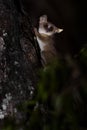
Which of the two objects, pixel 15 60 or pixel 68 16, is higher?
pixel 15 60

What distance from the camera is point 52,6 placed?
22.2 feet

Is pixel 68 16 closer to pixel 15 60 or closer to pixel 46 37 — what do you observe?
pixel 46 37

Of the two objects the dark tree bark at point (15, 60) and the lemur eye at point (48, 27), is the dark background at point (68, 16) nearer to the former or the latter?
the lemur eye at point (48, 27)

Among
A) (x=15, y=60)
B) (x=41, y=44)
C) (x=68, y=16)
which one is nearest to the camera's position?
(x=15, y=60)

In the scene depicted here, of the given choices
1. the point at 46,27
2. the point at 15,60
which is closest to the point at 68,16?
the point at 46,27

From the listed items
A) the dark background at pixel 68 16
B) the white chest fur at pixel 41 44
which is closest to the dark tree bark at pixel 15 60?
the white chest fur at pixel 41 44

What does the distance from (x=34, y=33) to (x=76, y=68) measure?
1.41 m

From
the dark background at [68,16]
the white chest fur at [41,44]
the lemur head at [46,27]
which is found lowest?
the dark background at [68,16]

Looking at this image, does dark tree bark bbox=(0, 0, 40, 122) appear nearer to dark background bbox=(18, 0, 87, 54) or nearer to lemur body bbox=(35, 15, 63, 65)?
lemur body bbox=(35, 15, 63, 65)

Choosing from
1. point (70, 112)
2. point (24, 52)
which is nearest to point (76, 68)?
point (70, 112)

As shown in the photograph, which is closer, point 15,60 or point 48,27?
point 15,60

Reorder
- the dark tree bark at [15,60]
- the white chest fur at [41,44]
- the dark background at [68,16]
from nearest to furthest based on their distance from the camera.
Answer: the dark tree bark at [15,60] → the white chest fur at [41,44] → the dark background at [68,16]

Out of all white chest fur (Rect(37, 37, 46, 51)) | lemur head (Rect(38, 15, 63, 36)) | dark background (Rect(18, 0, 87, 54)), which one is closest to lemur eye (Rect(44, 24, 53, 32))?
lemur head (Rect(38, 15, 63, 36))

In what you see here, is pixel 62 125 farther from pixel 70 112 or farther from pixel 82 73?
pixel 82 73
